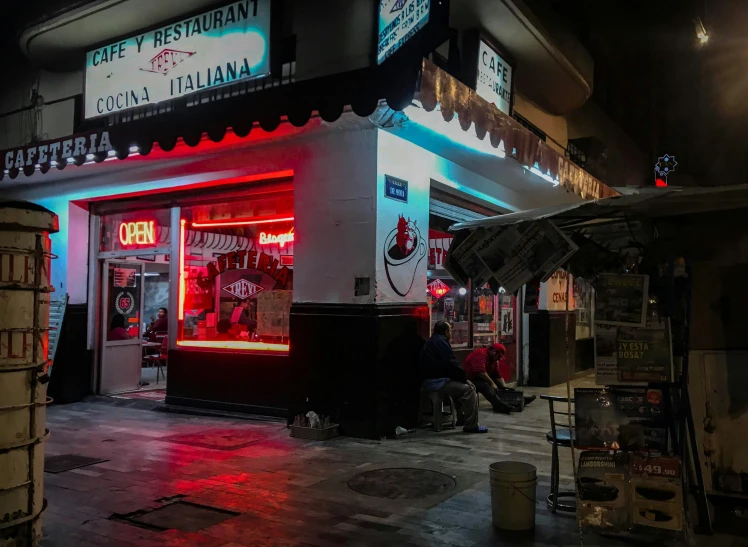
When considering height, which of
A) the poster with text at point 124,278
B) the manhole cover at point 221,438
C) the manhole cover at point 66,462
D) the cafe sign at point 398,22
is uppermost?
the cafe sign at point 398,22

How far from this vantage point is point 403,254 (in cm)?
826

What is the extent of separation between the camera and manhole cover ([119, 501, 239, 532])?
191 inches

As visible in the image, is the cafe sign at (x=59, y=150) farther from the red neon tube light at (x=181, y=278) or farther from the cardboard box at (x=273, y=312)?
the cardboard box at (x=273, y=312)

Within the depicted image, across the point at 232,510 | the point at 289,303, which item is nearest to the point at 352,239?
the point at 289,303

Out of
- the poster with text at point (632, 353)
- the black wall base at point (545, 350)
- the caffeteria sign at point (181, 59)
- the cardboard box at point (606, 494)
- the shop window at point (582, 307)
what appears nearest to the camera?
the cardboard box at point (606, 494)

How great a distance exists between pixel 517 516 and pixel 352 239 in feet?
13.8

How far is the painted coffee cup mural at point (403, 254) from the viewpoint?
8.02 m

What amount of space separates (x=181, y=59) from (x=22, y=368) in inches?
261

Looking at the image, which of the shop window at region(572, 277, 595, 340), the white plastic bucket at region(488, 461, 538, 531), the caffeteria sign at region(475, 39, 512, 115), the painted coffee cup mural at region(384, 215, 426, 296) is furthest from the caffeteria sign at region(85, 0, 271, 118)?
the shop window at region(572, 277, 595, 340)

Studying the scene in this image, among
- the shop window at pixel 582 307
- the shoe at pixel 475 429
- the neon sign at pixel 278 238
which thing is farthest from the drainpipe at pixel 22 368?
the shop window at pixel 582 307

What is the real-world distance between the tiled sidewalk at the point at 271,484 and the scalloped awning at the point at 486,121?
3943 mm

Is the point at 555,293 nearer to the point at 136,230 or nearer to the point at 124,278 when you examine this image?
the point at 136,230

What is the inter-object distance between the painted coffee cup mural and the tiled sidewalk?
203cm

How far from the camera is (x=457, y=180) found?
10.1 m
